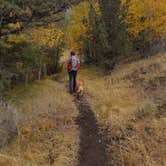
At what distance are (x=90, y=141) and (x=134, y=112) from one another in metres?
2.45

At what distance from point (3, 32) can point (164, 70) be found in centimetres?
772

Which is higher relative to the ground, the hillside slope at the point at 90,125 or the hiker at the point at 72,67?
the hiker at the point at 72,67

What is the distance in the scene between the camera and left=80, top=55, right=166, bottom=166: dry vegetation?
977 cm

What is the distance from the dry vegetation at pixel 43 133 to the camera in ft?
30.8

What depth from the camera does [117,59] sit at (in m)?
22.4

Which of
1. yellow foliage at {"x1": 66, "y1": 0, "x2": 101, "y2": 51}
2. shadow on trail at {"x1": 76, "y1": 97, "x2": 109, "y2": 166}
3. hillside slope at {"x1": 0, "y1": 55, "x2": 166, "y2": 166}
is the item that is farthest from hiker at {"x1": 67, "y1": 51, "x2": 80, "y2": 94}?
yellow foliage at {"x1": 66, "y1": 0, "x2": 101, "y2": 51}

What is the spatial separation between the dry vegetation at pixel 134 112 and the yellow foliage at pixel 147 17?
4052 millimetres

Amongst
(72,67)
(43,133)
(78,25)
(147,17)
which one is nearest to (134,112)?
(43,133)

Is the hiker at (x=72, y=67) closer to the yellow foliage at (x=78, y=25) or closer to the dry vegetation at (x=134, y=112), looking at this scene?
the dry vegetation at (x=134, y=112)

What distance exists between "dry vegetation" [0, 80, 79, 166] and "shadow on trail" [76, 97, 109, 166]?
0.68 feet

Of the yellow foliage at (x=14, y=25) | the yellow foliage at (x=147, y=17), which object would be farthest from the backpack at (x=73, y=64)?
the yellow foliage at (x=147, y=17)

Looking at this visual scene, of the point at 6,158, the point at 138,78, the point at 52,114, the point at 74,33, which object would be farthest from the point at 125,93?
the point at 74,33

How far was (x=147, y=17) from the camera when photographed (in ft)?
73.5

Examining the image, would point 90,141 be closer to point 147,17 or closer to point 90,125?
point 90,125
